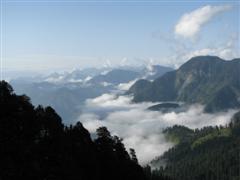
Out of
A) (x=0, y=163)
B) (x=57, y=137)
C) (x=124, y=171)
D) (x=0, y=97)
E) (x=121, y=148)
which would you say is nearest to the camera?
(x=0, y=163)

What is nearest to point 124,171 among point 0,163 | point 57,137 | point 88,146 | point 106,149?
point 106,149

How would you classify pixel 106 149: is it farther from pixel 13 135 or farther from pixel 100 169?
pixel 13 135

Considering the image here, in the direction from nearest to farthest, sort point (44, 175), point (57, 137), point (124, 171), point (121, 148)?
point (44, 175) < point (57, 137) < point (124, 171) < point (121, 148)

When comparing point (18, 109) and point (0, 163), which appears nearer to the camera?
point (0, 163)

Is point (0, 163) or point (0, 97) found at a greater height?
point (0, 97)

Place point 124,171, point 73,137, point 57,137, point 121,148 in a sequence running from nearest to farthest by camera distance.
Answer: point 57,137 → point 73,137 → point 124,171 → point 121,148

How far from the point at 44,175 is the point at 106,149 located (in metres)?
26.8

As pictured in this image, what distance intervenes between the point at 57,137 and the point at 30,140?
4.81 metres

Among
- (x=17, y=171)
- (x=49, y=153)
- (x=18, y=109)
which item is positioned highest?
(x=18, y=109)

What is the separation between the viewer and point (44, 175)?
4147 centimetres

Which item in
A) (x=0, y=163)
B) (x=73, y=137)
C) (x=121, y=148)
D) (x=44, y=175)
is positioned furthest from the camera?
(x=121, y=148)

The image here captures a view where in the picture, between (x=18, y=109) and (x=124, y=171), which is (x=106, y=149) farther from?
(x=18, y=109)

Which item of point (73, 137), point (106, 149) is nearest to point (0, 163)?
point (73, 137)

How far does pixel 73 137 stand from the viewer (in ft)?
198
